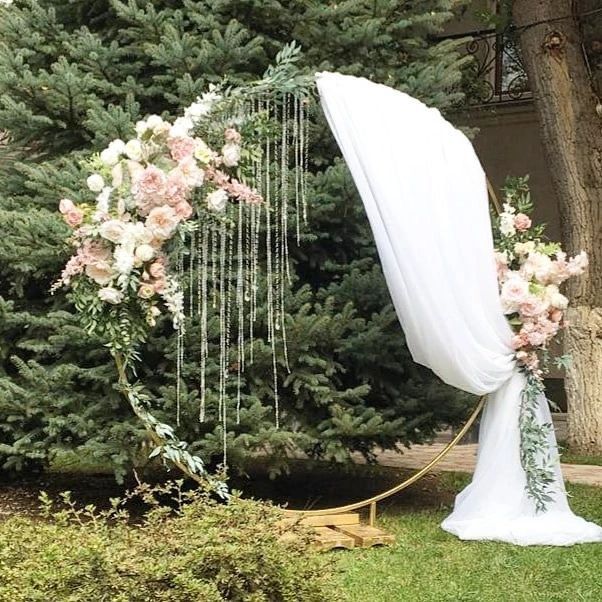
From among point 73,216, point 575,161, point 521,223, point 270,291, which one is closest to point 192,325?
point 270,291

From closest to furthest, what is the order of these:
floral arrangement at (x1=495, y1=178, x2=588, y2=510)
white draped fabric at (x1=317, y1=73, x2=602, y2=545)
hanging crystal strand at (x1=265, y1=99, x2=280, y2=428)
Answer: white draped fabric at (x1=317, y1=73, x2=602, y2=545) → floral arrangement at (x1=495, y1=178, x2=588, y2=510) → hanging crystal strand at (x1=265, y1=99, x2=280, y2=428)

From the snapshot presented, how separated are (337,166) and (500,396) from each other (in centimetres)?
159

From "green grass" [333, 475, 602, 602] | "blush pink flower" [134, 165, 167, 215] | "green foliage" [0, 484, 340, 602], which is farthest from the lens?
"blush pink flower" [134, 165, 167, 215]

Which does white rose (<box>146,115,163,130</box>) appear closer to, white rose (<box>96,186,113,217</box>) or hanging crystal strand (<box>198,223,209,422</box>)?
white rose (<box>96,186,113,217</box>)

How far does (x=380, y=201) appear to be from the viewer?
4996 mm

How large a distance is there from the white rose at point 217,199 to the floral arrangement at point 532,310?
1.50 m

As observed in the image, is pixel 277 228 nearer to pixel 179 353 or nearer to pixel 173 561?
pixel 179 353

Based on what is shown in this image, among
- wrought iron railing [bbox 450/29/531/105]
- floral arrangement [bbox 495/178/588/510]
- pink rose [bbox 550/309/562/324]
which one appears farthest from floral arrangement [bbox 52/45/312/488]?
wrought iron railing [bbox 450/29/531/105]

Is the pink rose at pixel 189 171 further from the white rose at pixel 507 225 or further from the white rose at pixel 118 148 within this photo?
the white rose at pixel 507 225

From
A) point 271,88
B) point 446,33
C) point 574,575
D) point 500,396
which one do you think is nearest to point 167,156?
point 271,88

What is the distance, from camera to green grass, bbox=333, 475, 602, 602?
4160mm

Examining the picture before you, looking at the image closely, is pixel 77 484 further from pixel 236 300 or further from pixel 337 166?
pixel 337 166

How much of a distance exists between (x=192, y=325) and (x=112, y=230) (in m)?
1.02

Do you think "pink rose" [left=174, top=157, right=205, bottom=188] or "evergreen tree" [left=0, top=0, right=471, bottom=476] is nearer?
"pink rose" [left=174, top=157, right=205, bottom=188]
